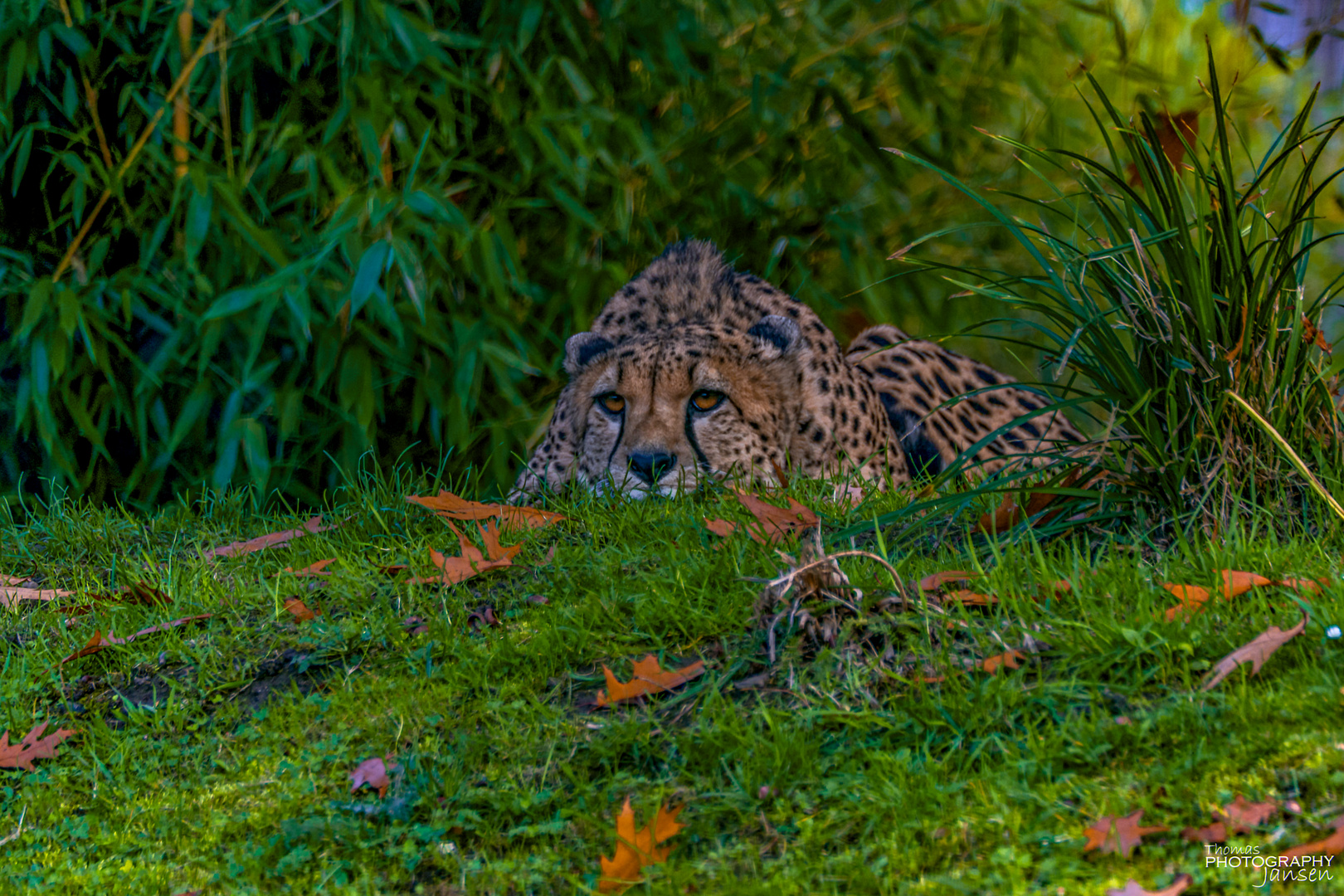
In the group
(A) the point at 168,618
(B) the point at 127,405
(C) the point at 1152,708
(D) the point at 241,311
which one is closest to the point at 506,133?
(D) the point at 241,311

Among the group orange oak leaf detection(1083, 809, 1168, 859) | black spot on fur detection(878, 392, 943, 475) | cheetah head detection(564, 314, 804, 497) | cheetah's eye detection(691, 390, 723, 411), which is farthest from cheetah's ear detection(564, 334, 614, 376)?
orange oak leaf detection(1083, 809, 1168, 859)

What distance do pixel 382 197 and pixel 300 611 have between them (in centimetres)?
191

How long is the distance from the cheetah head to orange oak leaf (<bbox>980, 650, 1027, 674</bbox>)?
1.84 m

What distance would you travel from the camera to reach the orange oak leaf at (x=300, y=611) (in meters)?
3.40

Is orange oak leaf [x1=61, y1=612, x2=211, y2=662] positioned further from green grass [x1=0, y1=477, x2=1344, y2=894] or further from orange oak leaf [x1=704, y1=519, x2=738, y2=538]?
orange oak leaf [x1=704, y1=519, x2=738, y2=538]

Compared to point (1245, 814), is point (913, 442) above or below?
below

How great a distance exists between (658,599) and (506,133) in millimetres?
2933

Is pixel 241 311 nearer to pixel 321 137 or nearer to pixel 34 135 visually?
pixel 321 137

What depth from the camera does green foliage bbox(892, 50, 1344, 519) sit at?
10.2ft

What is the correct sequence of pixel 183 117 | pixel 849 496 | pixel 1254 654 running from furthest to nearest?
pixel 183 117 → pixel 849 496 → pixel 1254 654

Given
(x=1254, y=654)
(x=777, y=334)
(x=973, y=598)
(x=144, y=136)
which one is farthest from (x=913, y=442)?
(x=144, y=136)

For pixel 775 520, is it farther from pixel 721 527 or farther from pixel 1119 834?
pixel 1119 834

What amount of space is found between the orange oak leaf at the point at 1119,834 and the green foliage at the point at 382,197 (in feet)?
9.50

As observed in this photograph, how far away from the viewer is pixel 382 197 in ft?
15.6
